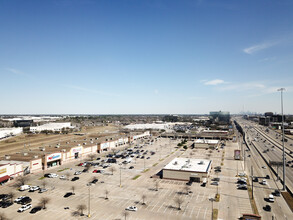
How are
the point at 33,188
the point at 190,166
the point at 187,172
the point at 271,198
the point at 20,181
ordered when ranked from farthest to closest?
1. the point at 190,166
2. the point at 187,172
3. the point at 20,181
4. the point at 33,188
5. the point at 271,198

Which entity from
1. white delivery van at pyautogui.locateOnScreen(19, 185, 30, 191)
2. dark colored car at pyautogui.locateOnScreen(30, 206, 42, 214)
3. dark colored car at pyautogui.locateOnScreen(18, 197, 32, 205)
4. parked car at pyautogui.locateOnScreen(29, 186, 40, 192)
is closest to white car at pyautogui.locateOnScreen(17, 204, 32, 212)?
dark colored car at pyautogui.locateOnScreen(30, 206, 42, 214)

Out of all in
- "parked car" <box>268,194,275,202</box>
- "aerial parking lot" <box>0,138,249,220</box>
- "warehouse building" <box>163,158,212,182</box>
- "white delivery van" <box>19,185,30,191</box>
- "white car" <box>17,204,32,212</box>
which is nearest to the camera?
"aerial parking lot" <box>0,138,249,220</box>

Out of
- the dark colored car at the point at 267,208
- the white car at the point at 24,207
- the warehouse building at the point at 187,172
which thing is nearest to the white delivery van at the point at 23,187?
the white car at the point at 24,207

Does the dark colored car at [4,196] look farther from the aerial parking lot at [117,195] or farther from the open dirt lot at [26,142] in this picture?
the open dirt lot at [26,142]

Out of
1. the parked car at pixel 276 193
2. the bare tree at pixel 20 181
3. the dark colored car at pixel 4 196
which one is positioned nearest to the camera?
the dark colored car at pixel 4 196

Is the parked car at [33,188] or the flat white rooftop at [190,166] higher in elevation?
the flat white rooftop at [190,166]

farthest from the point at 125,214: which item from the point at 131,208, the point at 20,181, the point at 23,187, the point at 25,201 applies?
the point at 20,181

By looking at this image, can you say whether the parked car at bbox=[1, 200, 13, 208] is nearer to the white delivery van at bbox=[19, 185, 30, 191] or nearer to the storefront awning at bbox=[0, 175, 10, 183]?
the white delivery van at bbox=[19, 185, 30, 191]

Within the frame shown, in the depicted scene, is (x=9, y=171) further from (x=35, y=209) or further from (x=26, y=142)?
(x=26, y=142)

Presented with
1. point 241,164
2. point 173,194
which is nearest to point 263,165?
point 241,164
